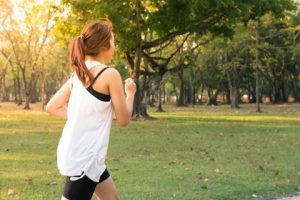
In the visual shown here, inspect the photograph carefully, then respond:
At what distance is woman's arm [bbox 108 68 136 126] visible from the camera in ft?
11.1

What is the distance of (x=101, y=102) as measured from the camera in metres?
3.40

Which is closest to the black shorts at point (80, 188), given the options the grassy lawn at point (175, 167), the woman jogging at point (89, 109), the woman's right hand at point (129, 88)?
the woman jogging at point (89, 109)

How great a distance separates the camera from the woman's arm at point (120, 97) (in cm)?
338

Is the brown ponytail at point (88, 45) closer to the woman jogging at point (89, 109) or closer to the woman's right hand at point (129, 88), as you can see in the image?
the woman jogging at point (89, 109)

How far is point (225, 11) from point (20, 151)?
15172 millimetres

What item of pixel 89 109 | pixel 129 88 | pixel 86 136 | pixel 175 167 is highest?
pixel 129 88

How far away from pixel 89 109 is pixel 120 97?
214 millimetres

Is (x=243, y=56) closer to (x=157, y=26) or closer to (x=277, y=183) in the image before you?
(x=157, y=26)

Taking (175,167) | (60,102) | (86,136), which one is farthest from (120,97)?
(175,167)

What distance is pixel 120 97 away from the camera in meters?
3.41

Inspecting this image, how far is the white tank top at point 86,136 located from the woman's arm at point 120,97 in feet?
0.19

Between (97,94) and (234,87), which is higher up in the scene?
(234,87)

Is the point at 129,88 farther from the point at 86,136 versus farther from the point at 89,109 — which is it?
the point at 86,136

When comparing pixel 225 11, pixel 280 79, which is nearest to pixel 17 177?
pixel 225 11
